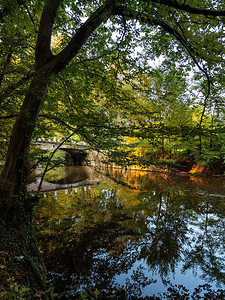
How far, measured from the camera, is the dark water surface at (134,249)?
2.84m

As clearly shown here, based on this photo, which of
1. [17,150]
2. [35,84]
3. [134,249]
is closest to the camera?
[35,84]

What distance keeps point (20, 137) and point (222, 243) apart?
579 cm

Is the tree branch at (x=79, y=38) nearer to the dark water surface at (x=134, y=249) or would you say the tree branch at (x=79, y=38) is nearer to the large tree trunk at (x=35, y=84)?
the large tree trunk at (x=35, y=84)

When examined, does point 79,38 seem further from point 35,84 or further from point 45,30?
point 35,84

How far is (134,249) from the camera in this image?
3.93 metres

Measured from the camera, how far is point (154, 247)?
13.2ft

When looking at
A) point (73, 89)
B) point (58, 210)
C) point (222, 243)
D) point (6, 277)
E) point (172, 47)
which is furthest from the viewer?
point (58, 210)

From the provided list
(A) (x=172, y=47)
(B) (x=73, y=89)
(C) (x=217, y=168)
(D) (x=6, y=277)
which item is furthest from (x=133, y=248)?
(C) (x=217, y=168)

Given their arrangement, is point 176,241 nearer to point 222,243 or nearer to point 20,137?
point 222,243

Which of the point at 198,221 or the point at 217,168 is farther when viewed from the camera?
the point at 217,168

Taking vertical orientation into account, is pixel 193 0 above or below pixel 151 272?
above

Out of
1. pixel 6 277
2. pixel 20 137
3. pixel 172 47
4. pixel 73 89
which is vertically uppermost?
pixel 172 47

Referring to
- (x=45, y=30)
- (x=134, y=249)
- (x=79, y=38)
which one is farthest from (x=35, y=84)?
(x=134, y=249)

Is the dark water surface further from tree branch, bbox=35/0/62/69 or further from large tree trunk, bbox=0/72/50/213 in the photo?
tree branch, bbox=35/0/62/69
